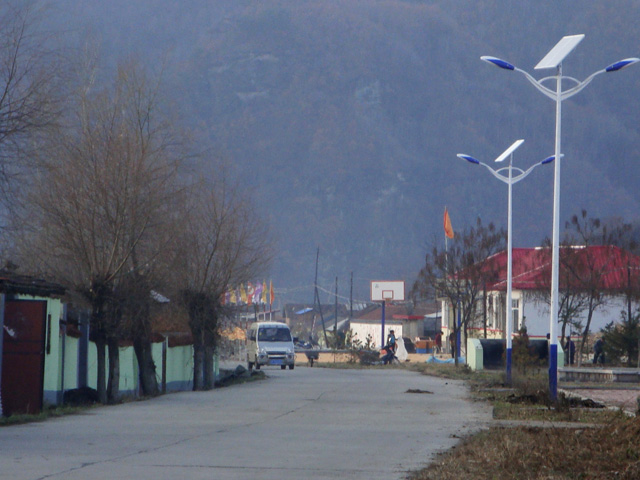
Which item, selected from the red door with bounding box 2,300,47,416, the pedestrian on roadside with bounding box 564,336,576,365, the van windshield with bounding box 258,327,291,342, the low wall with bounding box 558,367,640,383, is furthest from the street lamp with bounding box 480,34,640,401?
the van windshield with bounding box 258,327,291,342

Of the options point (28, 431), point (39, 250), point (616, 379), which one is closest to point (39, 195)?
point (39, 250)

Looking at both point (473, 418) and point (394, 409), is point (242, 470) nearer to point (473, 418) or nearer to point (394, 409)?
point (473, 418)

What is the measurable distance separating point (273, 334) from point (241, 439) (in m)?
36.6

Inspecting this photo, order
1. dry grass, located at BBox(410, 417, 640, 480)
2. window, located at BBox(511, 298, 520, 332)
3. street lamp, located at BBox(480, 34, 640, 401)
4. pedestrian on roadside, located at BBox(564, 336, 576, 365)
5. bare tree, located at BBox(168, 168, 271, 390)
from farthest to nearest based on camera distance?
window, located at BBox(511, 298, 520, 332)
pedestrian on roadside, located at BBox(564, 336, 576, 365)
bare tree, located at BBox(168, 168, 271, 390)
street lamp, located at BBox(480, 34, 640, 401)
dry grass, located at BBox(410, 417, 640, 480)

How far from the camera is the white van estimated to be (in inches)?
1964

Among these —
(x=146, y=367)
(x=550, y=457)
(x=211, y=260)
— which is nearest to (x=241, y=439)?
(x=550, y=457)

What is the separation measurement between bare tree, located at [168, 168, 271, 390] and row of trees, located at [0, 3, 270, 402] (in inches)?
83.8

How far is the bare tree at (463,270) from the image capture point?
52438 millimetres

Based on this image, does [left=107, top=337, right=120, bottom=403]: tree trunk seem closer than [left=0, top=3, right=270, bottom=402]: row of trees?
No

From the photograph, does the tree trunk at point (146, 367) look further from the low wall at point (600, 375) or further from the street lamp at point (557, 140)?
the low wall at point (600, 375)

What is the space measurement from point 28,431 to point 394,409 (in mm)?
8385

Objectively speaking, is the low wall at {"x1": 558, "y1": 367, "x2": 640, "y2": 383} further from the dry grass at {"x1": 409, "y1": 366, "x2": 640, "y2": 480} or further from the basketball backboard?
the basketball backboard

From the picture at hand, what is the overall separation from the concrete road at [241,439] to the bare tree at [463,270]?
2969cm

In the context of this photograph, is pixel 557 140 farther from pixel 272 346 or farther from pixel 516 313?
pixel 516 313
